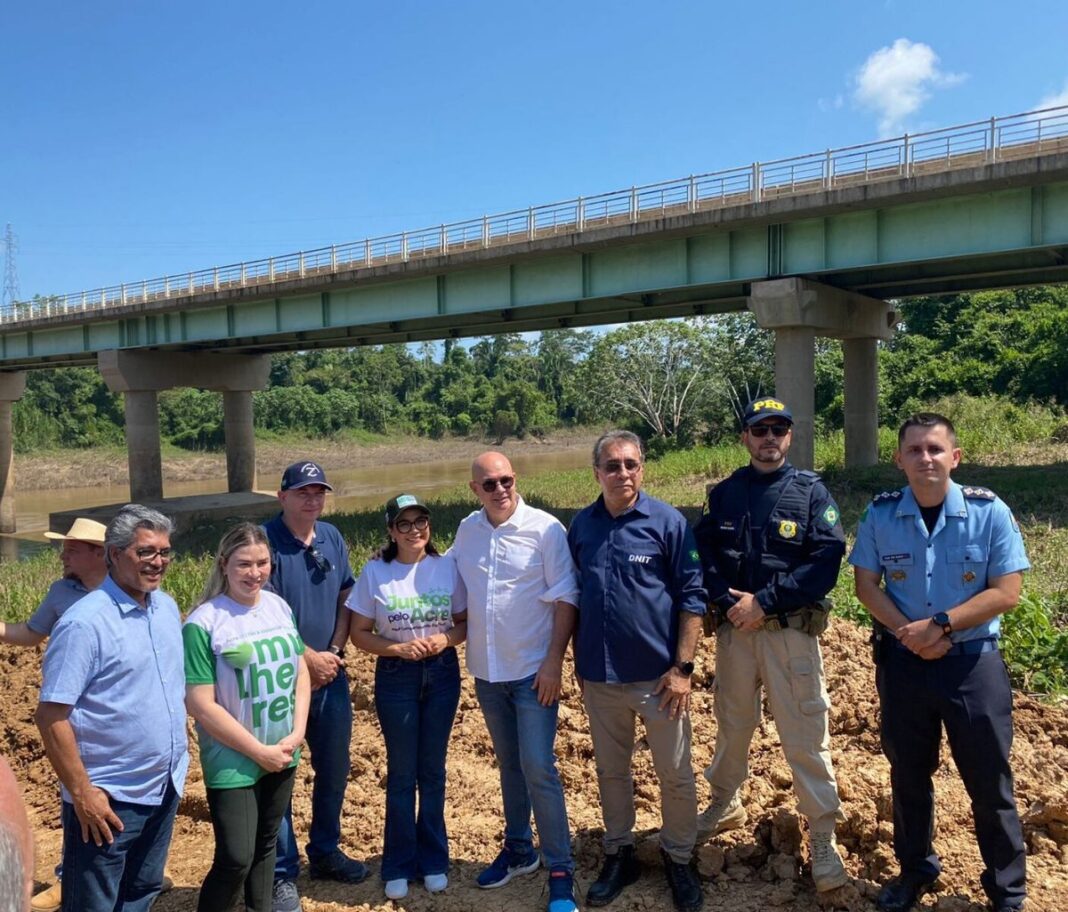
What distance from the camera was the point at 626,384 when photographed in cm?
4453

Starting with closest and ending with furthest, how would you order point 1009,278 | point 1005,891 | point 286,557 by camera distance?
point 1005,891 < point 286,557 < point 1009,278

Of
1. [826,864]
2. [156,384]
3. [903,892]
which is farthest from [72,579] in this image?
[156,384]

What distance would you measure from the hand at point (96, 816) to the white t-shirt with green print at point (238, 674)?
A: 1.36ft

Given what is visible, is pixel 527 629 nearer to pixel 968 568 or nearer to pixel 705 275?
pixel 968 568

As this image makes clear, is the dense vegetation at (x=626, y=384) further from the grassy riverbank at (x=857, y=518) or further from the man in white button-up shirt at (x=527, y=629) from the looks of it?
the man in white button-up shirt at (x=527, y=629)

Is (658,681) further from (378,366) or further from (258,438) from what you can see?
(378,366)

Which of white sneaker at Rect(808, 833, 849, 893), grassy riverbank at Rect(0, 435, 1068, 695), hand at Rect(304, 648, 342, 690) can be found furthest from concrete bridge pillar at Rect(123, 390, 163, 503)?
white sneaker at Rect(808, 833, 849, 893)

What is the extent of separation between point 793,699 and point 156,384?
31.1 metres

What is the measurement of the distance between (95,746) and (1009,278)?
2134 centimetres

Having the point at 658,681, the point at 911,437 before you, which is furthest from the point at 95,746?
the point at 911,437

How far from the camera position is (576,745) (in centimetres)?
575

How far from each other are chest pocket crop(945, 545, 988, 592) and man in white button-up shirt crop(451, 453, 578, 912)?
1703mm

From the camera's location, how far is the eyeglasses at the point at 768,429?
13.3 feet

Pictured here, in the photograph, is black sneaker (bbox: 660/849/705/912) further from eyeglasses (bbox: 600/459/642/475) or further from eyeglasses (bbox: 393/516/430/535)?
eyeglasses (bbox: 393/516/430/535)
